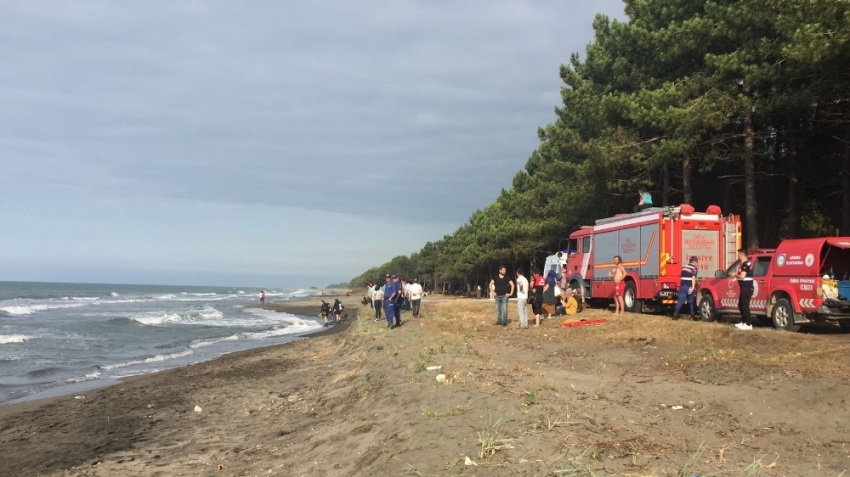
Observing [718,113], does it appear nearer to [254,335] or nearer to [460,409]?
[460,409]

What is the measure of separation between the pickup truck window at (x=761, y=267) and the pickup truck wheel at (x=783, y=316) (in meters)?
0.83

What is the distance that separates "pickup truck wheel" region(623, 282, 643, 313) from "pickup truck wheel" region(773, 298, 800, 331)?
539 cm

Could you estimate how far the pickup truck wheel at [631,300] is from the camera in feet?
64.4

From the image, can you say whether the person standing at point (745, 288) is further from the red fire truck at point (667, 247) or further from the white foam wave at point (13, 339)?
the white foam wave at point (13, 339)

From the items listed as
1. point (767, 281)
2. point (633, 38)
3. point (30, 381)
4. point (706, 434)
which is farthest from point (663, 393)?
Result: point (633, 38)

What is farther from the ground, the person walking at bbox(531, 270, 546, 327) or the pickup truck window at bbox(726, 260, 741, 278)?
the pickup truck window at bbox(726, 260, 741, 278)

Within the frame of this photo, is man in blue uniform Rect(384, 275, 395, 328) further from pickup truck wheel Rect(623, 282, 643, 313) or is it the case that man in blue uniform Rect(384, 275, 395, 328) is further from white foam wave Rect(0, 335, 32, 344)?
white foam wave Rect(0, 335, 32, 344)

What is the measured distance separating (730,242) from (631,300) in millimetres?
3383

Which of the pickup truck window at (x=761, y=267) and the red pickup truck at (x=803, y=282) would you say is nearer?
the red pickup truck at (x=803, y=282)

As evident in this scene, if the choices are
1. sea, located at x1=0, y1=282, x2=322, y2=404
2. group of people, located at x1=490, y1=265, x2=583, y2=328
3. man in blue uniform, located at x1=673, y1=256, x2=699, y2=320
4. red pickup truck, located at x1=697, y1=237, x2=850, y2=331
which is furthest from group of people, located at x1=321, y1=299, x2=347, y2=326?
red pickup truck, located at x1=697, y1=237, x2=850, y2=331

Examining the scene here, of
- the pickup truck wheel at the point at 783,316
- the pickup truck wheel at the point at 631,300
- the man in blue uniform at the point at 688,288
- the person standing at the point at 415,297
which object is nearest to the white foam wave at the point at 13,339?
the person standing at the point at 415,297

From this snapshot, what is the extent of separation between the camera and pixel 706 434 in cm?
655

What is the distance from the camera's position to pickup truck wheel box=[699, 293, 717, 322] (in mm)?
16656

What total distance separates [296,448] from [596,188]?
2269 centimetres
